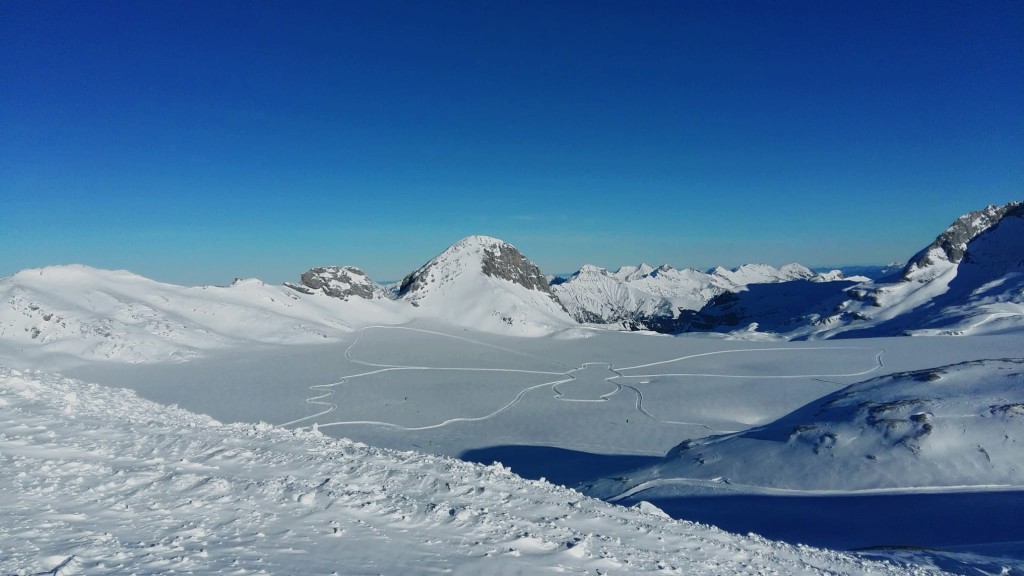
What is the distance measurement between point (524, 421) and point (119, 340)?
42.6 meters

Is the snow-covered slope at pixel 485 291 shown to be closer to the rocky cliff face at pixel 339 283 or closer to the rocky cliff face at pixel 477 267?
the rocky cliff face at pixel 477 267

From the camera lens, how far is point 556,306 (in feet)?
362

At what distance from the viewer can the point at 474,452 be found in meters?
30.0

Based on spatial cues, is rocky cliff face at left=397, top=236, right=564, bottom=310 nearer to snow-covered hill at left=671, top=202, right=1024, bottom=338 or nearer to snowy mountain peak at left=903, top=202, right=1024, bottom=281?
snow-covered hill at left=671, top=202, right=1024, bottom=338

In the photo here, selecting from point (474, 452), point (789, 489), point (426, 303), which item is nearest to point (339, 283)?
point (426, 303)

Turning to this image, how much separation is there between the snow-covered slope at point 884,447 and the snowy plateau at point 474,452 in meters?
0.10

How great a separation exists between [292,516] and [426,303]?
87563 millimetres

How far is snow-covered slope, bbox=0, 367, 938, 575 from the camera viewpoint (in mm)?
7387

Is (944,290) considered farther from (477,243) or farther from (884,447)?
(884,447)

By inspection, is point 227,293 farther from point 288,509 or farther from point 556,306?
point 288,509

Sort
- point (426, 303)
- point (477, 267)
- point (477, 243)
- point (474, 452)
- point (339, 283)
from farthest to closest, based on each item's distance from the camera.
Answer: point (477, 243), point (477, 267), point (426, 303), point (339, 283), point (474, 452)

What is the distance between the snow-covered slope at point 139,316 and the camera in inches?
1933

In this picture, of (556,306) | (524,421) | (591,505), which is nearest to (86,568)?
(591,505)

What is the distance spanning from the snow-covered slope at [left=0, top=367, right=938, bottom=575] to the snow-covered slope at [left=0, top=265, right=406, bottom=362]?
4299 centimetres
